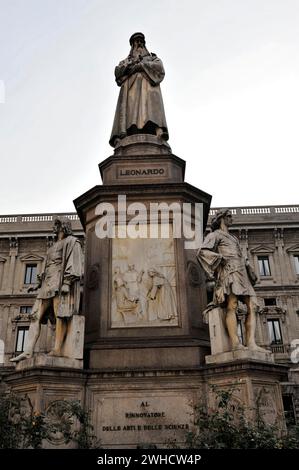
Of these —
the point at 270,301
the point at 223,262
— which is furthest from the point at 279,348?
the point at 223,262

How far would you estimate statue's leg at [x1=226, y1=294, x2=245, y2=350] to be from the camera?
7.80 m

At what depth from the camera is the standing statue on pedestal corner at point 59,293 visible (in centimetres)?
806

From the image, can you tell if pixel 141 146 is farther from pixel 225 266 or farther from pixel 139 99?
pixel 225 266

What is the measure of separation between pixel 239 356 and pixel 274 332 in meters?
29.6

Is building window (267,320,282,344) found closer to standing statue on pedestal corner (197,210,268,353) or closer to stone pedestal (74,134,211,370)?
stone pedestal (74,134,211,370)

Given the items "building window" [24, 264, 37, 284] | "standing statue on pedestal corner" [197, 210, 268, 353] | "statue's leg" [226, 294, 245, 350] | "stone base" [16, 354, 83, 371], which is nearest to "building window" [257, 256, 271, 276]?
"building window" [24, 264, 37, 284]

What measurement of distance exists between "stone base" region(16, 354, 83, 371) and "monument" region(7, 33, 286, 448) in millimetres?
42

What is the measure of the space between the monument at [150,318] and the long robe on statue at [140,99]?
355mm

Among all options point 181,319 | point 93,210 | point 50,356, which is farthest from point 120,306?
point 93,210

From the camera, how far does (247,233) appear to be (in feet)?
128

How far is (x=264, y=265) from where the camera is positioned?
126 ft
